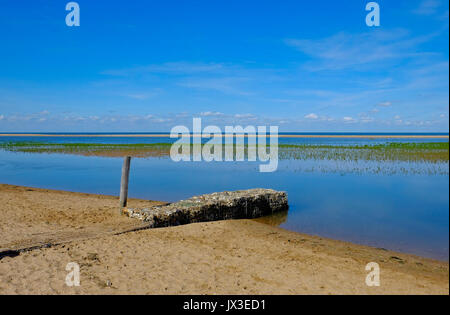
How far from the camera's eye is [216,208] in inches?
448

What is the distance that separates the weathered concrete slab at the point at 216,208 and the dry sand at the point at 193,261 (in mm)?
504

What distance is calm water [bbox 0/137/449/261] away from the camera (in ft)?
32.7

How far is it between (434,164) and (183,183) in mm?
19798

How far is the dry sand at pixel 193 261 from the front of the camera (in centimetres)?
582

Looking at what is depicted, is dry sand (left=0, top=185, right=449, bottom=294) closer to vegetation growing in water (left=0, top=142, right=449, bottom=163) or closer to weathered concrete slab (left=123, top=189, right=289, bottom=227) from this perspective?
weathered concrete slab (left=123, top=189, right=289, bottom=227)

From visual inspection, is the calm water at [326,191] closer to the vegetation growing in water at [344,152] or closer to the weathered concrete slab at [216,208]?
the weathered concrete slab at [216,208]

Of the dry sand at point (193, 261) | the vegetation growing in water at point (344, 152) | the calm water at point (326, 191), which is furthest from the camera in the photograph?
the vegetation growing in water at point (344, 152)

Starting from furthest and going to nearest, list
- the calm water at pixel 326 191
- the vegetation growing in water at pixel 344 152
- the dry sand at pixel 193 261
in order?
the vegetation growing in water at pixel 344 152 < the calm water at pixel 326 191 < the dry sand at pixel 193 261

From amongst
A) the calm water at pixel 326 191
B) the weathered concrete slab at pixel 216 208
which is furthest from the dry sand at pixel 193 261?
the calm water at pixel 326 191

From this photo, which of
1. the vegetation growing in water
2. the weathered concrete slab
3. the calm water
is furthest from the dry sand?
the vegetation growing in water

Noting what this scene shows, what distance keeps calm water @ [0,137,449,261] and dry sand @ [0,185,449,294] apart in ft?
4.27

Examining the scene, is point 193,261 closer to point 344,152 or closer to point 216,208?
point 216,208

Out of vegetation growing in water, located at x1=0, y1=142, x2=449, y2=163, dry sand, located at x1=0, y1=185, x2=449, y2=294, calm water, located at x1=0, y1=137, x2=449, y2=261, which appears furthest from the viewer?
vegetation growing in water, located at x1=0, y1=142, x2=449, y2=163
